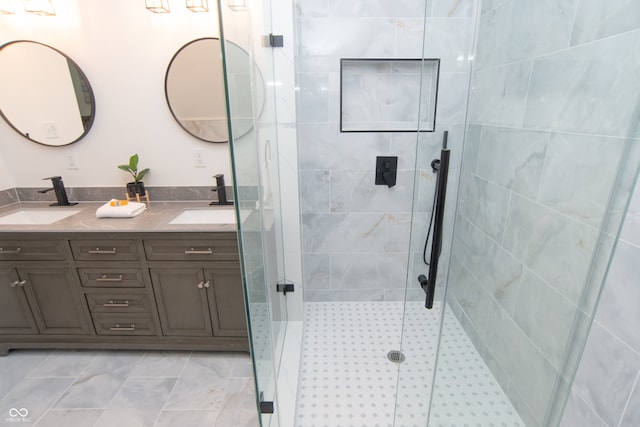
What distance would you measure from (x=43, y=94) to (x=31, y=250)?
→ 105 cm

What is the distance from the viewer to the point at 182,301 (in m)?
1.82

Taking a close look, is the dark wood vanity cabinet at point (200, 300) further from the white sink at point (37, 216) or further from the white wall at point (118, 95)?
the white sink at point (37, 216)

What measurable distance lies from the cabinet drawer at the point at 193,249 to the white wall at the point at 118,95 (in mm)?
581

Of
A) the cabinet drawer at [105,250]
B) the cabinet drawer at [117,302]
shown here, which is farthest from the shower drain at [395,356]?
the cabinet drawer at [105,250]

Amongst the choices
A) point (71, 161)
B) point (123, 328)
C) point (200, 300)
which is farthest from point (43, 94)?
point (200, 300)

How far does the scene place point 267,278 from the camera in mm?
1352

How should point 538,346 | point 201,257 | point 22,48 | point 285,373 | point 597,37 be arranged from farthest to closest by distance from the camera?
1. point 22,48
2. point 201,257
3. point 285,373
4. point 538,346
5. point 597,37

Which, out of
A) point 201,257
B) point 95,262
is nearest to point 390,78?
point 201,257

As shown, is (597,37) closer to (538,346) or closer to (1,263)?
(538,346)

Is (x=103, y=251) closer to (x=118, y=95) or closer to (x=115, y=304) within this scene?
(x=115, y=304)

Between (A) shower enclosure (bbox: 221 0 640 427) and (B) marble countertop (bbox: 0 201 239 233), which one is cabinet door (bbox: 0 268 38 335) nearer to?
(B) marble countertop (bbox: 0 201 239 233)

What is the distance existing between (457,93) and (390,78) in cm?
82

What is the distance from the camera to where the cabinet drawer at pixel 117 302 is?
1.81m

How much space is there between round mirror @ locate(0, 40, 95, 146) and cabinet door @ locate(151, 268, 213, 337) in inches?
46.6
